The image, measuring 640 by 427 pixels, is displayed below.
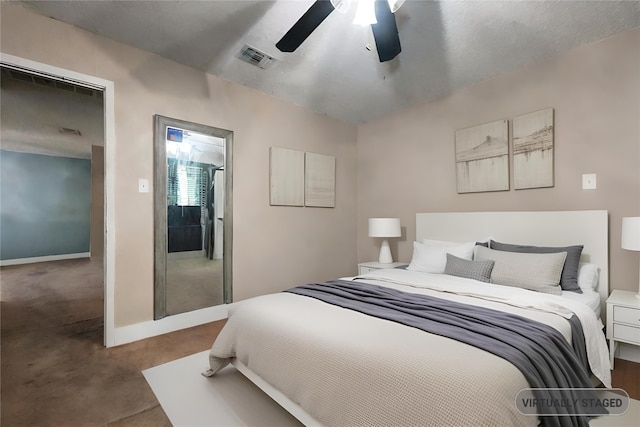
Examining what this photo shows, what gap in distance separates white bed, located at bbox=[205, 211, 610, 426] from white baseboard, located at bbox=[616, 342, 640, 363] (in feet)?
1.33

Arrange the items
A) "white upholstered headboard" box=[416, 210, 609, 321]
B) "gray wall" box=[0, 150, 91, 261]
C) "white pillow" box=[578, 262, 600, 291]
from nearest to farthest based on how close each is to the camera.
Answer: "white pillow" box=[578, 262, 600, 291]
"white upholstered headboard" box=[416, 210, 609, 321]
"gray wall" box=[0, 150, 91, 261]

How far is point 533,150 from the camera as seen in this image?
2766mm

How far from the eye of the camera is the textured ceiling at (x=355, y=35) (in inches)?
86.7

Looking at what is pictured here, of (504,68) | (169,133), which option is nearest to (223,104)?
(169,133)

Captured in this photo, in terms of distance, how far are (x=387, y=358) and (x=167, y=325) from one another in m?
2.39

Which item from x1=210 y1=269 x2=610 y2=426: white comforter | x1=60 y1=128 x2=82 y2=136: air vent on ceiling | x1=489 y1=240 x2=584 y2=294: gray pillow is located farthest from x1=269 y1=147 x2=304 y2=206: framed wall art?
x1=60 y1=128 x2=82 y2=136: air vent on ceiling

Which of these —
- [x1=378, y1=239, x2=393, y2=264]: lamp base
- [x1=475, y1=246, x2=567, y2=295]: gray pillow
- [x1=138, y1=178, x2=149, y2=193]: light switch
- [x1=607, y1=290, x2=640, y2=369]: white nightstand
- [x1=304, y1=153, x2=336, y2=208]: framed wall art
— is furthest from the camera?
[x1=304, y1=153, x2=336, y2=208]: framed wall art

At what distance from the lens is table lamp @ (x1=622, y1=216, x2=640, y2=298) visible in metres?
2.01

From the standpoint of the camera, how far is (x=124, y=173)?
2549 mm

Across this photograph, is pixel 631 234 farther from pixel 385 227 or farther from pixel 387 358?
pixel 387 358

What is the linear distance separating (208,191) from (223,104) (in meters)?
0.96

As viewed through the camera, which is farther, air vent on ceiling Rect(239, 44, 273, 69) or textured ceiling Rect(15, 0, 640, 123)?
air vent on ceiling Rect(239, 44, 273, 69)

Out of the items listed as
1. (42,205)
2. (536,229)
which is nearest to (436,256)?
(536,229)

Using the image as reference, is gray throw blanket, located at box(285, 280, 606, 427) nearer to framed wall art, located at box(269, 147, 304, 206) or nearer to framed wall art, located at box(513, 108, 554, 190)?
framed wall art, located at box(513, 108, 554, 190)
